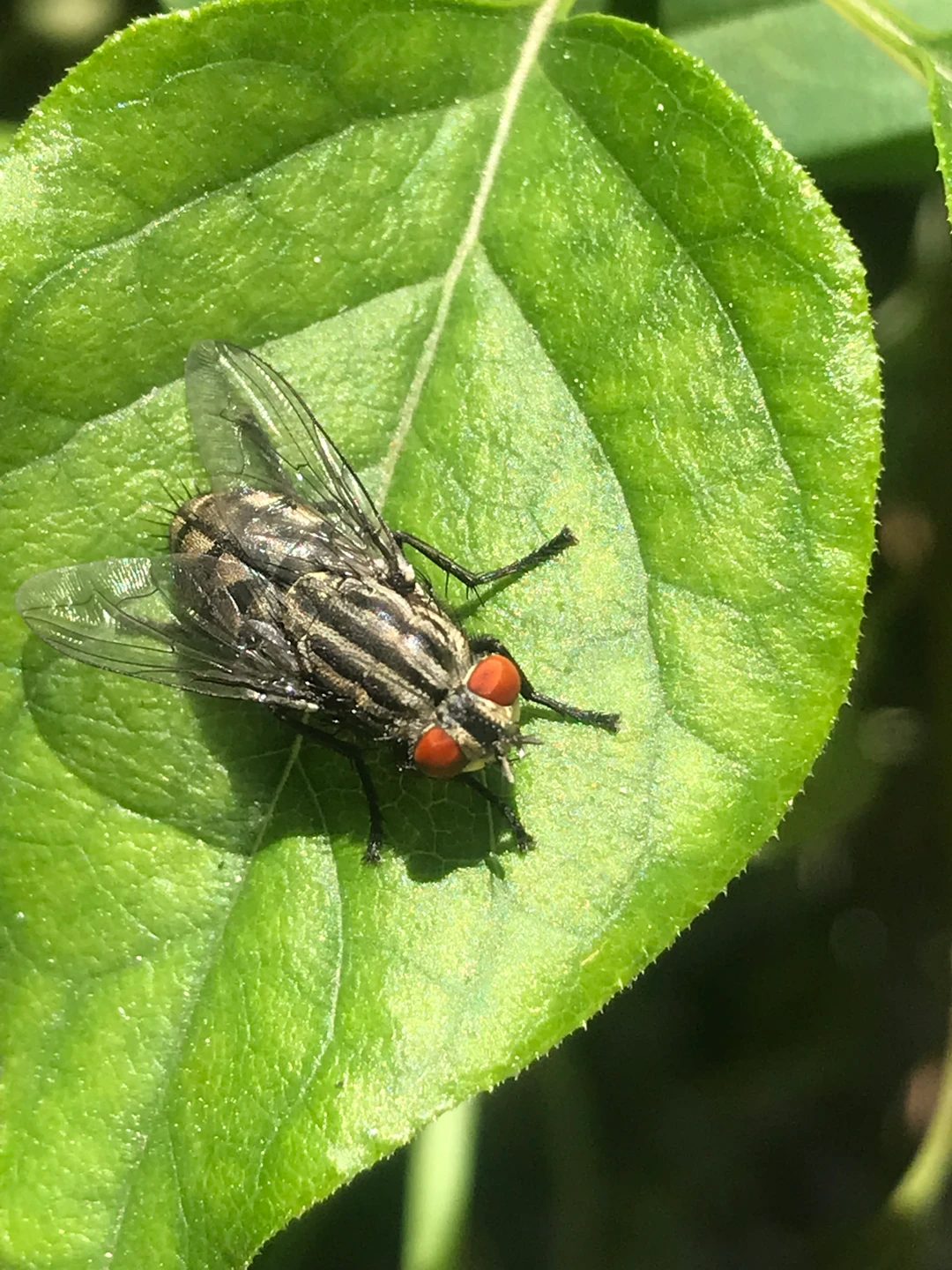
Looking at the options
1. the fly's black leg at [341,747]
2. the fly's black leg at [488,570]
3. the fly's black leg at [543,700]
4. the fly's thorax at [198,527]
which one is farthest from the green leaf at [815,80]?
the fly's black leg at [341,747]

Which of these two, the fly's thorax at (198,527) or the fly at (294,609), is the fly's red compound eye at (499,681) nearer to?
the fly at (294,609)

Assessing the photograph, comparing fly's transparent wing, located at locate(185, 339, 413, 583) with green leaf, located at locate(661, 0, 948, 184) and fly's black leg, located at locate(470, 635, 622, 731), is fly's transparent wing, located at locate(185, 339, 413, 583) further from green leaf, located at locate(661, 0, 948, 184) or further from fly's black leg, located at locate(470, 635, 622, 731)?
green leaf, located at locate(661, 0, 948, 184)

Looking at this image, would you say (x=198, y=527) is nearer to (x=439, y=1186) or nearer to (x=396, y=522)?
(x=396, y=522)

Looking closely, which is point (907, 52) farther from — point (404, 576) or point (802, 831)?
point (802, 831)

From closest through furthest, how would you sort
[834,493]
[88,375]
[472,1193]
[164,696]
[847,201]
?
[834,493] < [88,375] < [164,696] < [847,201] < [472,1193]

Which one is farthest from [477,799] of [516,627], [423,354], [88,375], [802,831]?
[802,831]

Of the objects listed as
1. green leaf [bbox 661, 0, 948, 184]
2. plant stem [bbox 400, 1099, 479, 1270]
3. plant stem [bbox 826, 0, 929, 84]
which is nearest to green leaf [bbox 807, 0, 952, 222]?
plant stem [bbox 826, 0, 929, 84]

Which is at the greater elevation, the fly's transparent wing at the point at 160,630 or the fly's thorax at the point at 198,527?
the fly's thorax at the point at 198,527
